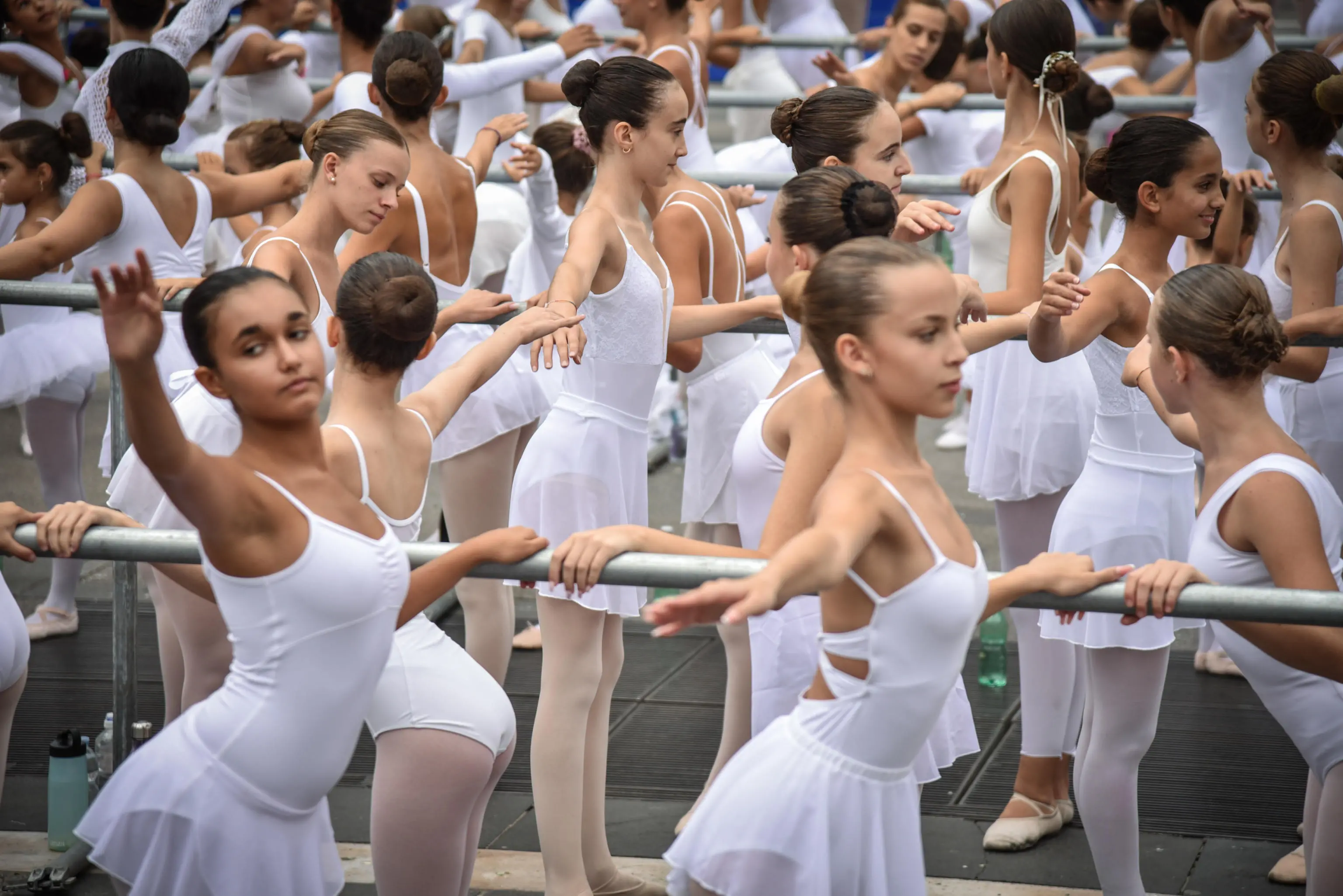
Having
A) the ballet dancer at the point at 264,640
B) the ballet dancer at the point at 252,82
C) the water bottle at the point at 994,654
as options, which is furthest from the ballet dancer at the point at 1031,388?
the ballet dancer at the point at 252,82

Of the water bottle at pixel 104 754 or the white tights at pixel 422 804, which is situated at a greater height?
the white tights at pixel 422 804

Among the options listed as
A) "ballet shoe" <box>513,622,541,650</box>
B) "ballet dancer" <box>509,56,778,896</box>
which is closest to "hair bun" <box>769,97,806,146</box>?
"ballet dancer" <box>509,56,778,896</box>

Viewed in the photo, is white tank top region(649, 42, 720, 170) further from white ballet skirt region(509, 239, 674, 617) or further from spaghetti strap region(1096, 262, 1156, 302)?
spaghetti strap region(1096, 262, 1156, 302)

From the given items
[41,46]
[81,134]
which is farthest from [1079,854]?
[41,46]

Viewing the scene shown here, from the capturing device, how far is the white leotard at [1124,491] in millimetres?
3615

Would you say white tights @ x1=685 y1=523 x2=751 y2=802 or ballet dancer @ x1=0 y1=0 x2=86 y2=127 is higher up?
ballet dancer @ x1=0 y1=0 x2=86 y2=127

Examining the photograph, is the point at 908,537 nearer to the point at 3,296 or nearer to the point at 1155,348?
the point at 1155,348

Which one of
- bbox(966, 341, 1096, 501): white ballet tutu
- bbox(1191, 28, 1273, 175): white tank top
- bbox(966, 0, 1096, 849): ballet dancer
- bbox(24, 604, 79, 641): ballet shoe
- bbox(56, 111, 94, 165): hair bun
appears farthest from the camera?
bbox(1191, 28, 1273, 175): white tank top

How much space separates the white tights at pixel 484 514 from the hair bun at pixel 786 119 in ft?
4.51

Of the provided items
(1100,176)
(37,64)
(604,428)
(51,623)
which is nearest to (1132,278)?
(1100,176)

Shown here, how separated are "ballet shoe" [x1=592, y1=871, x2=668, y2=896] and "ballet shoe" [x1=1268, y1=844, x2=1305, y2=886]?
1.61 meters

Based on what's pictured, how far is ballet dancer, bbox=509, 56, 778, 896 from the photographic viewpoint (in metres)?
3.63

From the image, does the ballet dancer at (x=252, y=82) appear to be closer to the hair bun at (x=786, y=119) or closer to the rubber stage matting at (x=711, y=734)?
the rubber stage matting at (x=711, y=734)

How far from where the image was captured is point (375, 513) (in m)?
2.89
